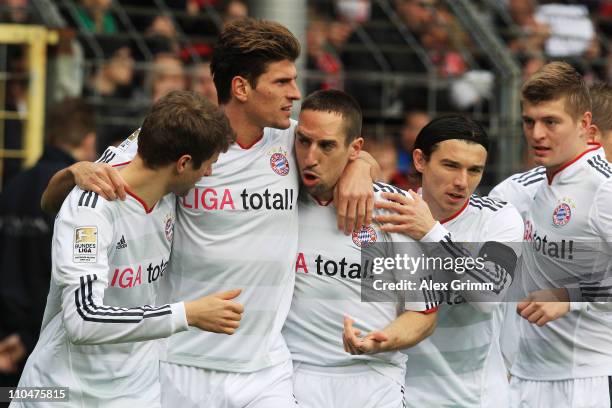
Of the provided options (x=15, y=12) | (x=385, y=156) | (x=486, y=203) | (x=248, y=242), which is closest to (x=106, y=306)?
(x=248, y=242)

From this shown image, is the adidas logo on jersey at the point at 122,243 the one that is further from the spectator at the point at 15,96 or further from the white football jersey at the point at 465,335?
the spectator at the point at 15,96

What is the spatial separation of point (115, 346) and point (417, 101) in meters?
6.43

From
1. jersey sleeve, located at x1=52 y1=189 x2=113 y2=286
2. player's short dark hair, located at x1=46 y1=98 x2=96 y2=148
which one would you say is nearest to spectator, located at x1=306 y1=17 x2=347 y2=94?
player's short dark hair, located at x1=46 y1=98 x2=96 y2=148

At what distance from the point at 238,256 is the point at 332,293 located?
19.2 inches

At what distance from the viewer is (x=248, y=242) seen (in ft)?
17.8

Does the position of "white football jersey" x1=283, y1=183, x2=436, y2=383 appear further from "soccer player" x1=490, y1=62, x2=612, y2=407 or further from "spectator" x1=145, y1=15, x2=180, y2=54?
"spectator" x1=145, y1=15, x2=180, y2=54

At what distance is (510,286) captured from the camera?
5980mm

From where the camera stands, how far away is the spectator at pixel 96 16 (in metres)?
10.4

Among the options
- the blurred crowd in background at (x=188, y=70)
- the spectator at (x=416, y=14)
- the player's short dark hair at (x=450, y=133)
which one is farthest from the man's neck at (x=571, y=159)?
the spectator at (x=416, y=14)

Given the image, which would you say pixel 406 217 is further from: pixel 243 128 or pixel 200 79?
pixel 200 79

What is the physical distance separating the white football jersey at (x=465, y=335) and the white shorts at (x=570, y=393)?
16.1 inches

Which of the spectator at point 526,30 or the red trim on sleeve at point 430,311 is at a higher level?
the spectator at point 526,30

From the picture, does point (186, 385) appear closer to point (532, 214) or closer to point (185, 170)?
point (185, 170)

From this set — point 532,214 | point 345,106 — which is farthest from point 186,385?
point 532,214
